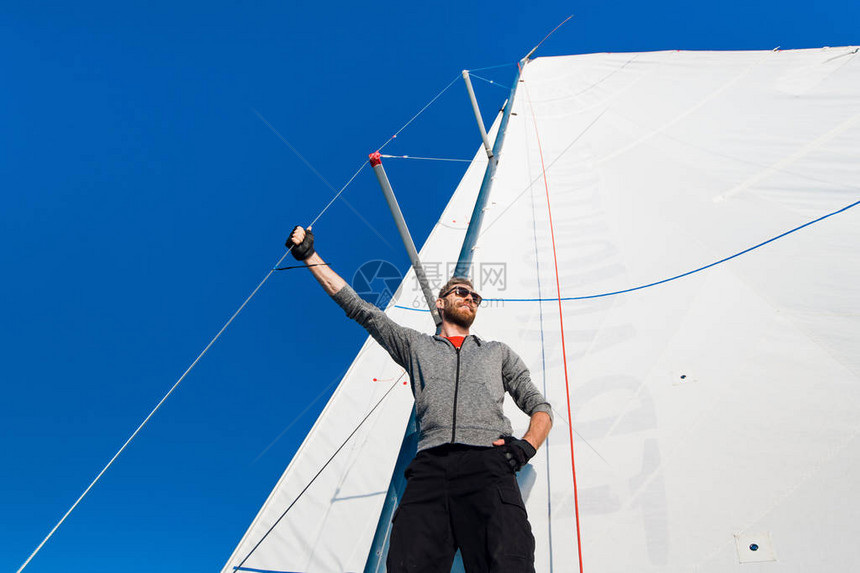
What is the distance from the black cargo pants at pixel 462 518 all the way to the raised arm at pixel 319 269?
0.60m

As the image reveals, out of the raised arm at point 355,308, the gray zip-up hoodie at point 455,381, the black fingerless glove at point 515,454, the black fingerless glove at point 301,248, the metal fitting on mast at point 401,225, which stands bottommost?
the black fingerless glove at point 515,454

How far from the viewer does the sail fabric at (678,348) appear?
1.25 metres

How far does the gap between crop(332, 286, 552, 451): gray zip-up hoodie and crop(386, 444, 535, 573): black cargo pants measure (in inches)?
2.3

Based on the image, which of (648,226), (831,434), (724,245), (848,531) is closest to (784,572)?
(848,531)

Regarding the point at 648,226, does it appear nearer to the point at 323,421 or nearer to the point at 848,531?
the point at 848,531

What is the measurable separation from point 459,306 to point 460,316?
0.05 m

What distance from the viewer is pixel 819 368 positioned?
142cm

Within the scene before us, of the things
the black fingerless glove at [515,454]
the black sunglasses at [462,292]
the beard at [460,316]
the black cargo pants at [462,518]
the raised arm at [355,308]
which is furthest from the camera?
the black sunglasses at [462,292]

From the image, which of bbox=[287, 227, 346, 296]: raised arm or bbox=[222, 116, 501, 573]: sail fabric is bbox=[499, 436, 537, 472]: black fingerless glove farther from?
bbox=[222, 116, 501, 573]: sail fabric

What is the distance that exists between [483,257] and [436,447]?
2.06 m

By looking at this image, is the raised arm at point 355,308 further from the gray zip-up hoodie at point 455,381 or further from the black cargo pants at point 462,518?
the black cargo pants at point 462,518

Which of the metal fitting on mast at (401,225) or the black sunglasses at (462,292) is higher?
the metal fitting on mast at (401,225)

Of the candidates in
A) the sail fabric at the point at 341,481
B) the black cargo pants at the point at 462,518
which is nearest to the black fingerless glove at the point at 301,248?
the black cargo pants at the point at 462,518

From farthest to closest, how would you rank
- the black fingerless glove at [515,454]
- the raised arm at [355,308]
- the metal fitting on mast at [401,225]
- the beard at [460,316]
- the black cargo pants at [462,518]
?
1. the metal fitting on mast at [401,225]
2. the beard at [460,316]
3. the raised arm at [355,308]
4. the black fingerless glove at [515,454]
5. the black cargo pants at [462,518]
